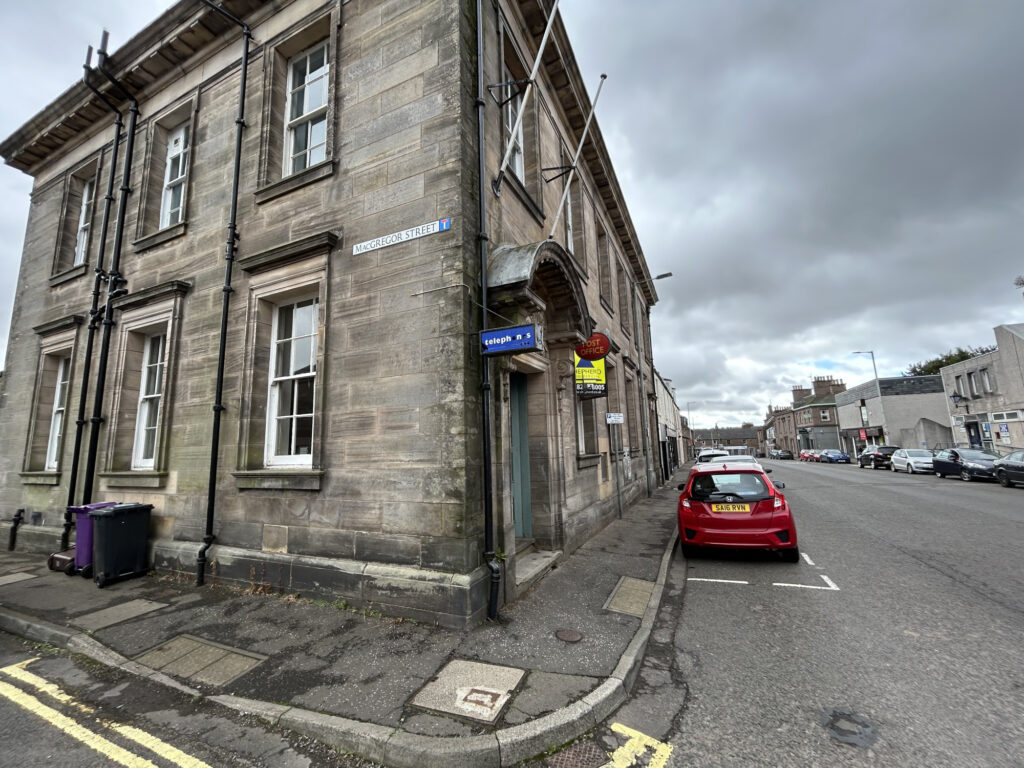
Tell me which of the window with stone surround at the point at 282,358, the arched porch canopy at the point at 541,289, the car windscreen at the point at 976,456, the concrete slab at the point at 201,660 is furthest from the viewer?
the car windscreen at the point at 976,456

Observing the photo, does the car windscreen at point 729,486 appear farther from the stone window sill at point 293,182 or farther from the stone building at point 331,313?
the stone window sill at point 293,182

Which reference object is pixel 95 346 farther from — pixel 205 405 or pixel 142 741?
pixel 142 741

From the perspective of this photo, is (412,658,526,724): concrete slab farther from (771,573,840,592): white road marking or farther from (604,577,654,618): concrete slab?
(771,573,840,592): white road marking

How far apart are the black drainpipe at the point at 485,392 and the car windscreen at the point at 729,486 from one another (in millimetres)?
4072

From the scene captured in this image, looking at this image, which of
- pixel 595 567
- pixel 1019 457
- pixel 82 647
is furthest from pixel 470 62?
pixel 1019 457

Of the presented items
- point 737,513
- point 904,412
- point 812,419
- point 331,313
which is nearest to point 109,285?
point 331,313

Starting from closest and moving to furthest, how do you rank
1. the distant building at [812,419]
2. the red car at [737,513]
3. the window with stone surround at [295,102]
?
the red car at [737,513]
the window with stone surround at [295,102]
the distant building at [812,419]

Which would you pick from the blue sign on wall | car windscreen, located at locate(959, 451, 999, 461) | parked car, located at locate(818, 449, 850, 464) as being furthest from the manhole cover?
parked car, located at locate(818, 449, 850, 464)

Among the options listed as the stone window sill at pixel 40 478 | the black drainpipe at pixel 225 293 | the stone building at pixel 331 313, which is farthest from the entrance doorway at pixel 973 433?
the stone window sill at pixel 40 478

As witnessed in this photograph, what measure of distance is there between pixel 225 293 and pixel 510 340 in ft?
16.2

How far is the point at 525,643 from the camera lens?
412 centimetres

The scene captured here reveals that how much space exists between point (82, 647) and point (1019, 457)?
27.5 m

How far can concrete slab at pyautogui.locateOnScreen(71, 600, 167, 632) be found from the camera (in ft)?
15.8

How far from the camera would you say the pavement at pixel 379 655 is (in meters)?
2.89
